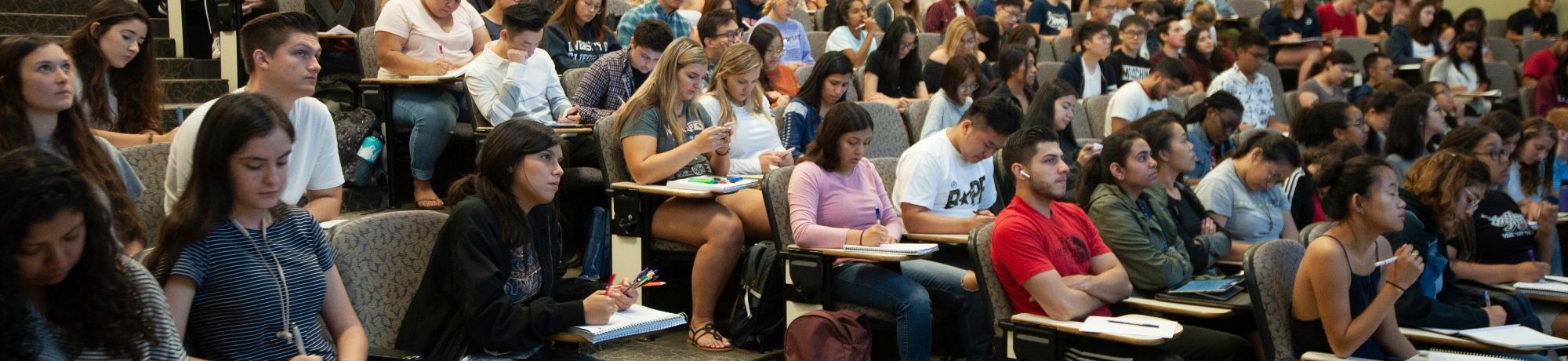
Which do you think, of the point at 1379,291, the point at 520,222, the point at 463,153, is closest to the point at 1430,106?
the point at 1379,291

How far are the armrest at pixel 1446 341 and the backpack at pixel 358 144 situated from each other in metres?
3.58

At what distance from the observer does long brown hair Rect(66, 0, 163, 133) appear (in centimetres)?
363

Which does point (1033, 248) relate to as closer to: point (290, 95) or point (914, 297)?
point (914, 297)

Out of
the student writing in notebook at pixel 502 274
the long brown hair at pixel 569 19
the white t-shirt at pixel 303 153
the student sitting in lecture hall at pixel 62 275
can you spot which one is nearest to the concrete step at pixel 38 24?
the long brown hair at pixel 569 19

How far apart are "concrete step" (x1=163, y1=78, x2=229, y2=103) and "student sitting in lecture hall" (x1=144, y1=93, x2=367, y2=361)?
3613 millimetres

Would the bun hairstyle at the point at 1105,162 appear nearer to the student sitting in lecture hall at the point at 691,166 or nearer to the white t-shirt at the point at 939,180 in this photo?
the white t-shirt at the point at 939,180

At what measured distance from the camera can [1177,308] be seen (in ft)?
11.1

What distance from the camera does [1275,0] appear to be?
35.9 ft

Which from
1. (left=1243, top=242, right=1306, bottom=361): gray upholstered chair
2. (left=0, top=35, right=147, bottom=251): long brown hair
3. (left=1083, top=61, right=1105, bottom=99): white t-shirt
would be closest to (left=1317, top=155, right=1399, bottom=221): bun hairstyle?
(left=1243, top=242, right=1306, bottom=361): gray upholstered chair

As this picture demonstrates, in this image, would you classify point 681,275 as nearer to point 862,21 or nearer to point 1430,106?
point 862,21

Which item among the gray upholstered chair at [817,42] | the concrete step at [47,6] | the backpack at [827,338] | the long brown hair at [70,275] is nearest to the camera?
the long brown hair at [70,275]

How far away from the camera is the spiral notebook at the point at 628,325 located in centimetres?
263

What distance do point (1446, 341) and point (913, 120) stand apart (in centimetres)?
282

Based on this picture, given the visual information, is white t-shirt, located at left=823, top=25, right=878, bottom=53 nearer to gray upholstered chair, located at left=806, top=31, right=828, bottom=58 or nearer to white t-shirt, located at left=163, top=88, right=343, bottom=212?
gray upholstered chair, located at left=806, top=31, right=828, bottom=58
